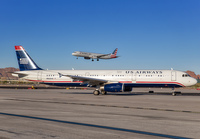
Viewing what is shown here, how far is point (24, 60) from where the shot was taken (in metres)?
44.7

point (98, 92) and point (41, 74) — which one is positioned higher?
point (41, 74)

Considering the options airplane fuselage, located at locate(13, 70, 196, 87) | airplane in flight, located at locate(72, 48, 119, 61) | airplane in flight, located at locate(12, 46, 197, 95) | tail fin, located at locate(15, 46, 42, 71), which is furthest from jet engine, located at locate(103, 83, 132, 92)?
airplane in flight, located at locate(72, 48, 119, 61)

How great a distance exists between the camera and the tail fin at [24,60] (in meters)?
44.5

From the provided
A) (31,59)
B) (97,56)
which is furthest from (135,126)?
(97,56)

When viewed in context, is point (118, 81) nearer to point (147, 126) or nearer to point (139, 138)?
point (147, 126)

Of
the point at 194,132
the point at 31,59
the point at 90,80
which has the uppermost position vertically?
the point at 31,59

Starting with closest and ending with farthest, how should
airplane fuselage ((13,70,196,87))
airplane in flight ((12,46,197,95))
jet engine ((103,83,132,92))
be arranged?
jet engine ((103,83,132,92))
airplane in flight ((12,46,197,95))
airplane fuselage ((13,70,196,87))

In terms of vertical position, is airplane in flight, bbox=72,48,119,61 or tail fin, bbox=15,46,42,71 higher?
airplane in flight, bbox=72,48,119,61

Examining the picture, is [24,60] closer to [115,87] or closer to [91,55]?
[115,87]

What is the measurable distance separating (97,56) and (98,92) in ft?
171

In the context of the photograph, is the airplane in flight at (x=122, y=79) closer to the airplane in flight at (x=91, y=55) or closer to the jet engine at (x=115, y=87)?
the jet engine at (x=115, y=87)

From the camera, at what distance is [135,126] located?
11.2 m

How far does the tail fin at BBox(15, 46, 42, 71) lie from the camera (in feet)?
146

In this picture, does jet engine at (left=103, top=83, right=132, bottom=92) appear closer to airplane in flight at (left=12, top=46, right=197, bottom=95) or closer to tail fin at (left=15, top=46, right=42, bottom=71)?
airplane in flight at (left=12, top=46, right=197, bottom=95)
